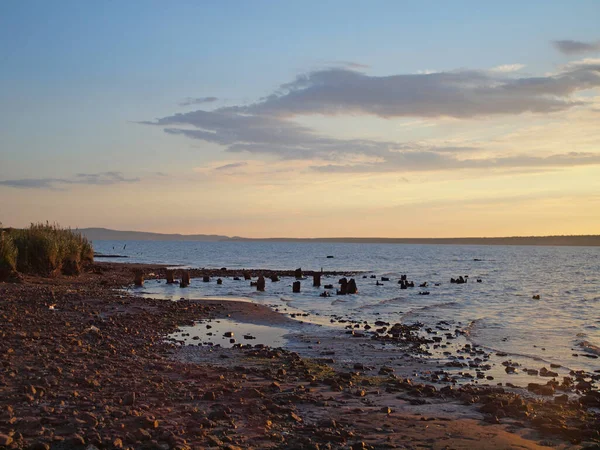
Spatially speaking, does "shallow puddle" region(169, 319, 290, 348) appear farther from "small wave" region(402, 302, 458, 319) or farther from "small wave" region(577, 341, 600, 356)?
"small wave" region(577, 341, 600, 356)

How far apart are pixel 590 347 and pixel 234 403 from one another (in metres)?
14.5

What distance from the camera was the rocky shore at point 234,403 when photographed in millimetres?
7977

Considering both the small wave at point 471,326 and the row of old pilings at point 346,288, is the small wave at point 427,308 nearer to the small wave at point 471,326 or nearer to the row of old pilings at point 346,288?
the small wave at point 471,326

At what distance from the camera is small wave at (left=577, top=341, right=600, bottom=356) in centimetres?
1828

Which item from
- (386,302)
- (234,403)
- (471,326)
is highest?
(234,403)

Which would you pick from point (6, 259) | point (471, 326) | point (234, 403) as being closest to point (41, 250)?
point (6, 259)

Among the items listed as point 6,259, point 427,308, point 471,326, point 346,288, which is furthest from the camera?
point 346,288

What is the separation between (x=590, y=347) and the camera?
63.0 ft

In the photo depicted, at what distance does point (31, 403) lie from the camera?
8719 mm

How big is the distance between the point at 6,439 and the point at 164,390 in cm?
344

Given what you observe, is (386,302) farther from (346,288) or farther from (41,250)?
(41,250)

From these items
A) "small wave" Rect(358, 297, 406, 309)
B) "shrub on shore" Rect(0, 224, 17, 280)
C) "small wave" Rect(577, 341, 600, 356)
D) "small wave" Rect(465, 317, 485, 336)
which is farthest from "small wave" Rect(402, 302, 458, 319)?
"shrub on shore" Rect(0, 224, 17, 280)

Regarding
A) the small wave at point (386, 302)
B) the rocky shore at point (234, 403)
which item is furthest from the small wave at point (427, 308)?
the rocky shore at point (234, 403)

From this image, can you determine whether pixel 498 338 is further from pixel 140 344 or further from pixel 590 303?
pixel 590 303
